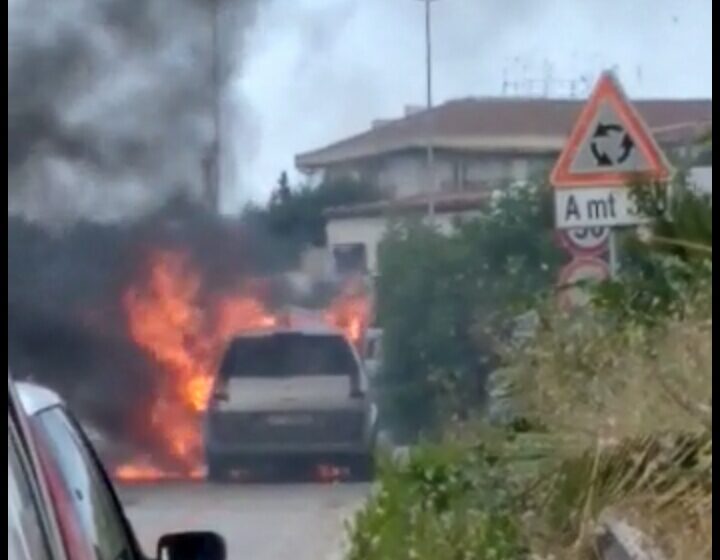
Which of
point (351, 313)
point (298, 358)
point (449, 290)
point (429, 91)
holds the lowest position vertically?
point (298, 358)

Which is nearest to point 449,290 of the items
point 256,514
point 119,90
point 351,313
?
point 351,313

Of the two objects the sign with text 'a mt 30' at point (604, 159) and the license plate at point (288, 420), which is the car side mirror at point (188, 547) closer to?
the sign with text 'a mt 30' at point (604, 159)

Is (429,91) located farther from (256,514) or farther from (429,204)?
(256,514)

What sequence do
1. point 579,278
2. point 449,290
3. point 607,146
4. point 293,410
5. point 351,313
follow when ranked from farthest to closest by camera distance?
1. point 351,313
2. point 293,410
3. point 449,290
4. point 579,278
5. point 607,146

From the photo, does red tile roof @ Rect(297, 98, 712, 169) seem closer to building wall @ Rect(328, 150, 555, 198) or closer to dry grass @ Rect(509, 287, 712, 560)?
building wall @ Rect(328, 150, 555, 198)

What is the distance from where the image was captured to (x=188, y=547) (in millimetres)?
5270

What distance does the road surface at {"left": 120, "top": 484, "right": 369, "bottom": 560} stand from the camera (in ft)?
46.9

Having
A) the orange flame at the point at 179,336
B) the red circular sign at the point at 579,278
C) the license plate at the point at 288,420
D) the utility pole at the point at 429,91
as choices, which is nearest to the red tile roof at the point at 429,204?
the utility pole at the point at 429,91

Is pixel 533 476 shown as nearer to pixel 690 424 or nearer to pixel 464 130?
pixel 690 424

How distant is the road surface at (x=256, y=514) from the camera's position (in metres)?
14.3

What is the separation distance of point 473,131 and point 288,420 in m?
4.09

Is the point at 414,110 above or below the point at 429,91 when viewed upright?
below

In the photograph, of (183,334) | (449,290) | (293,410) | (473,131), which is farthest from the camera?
(473,131)

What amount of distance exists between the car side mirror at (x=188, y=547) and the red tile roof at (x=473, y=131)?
1512 cm
